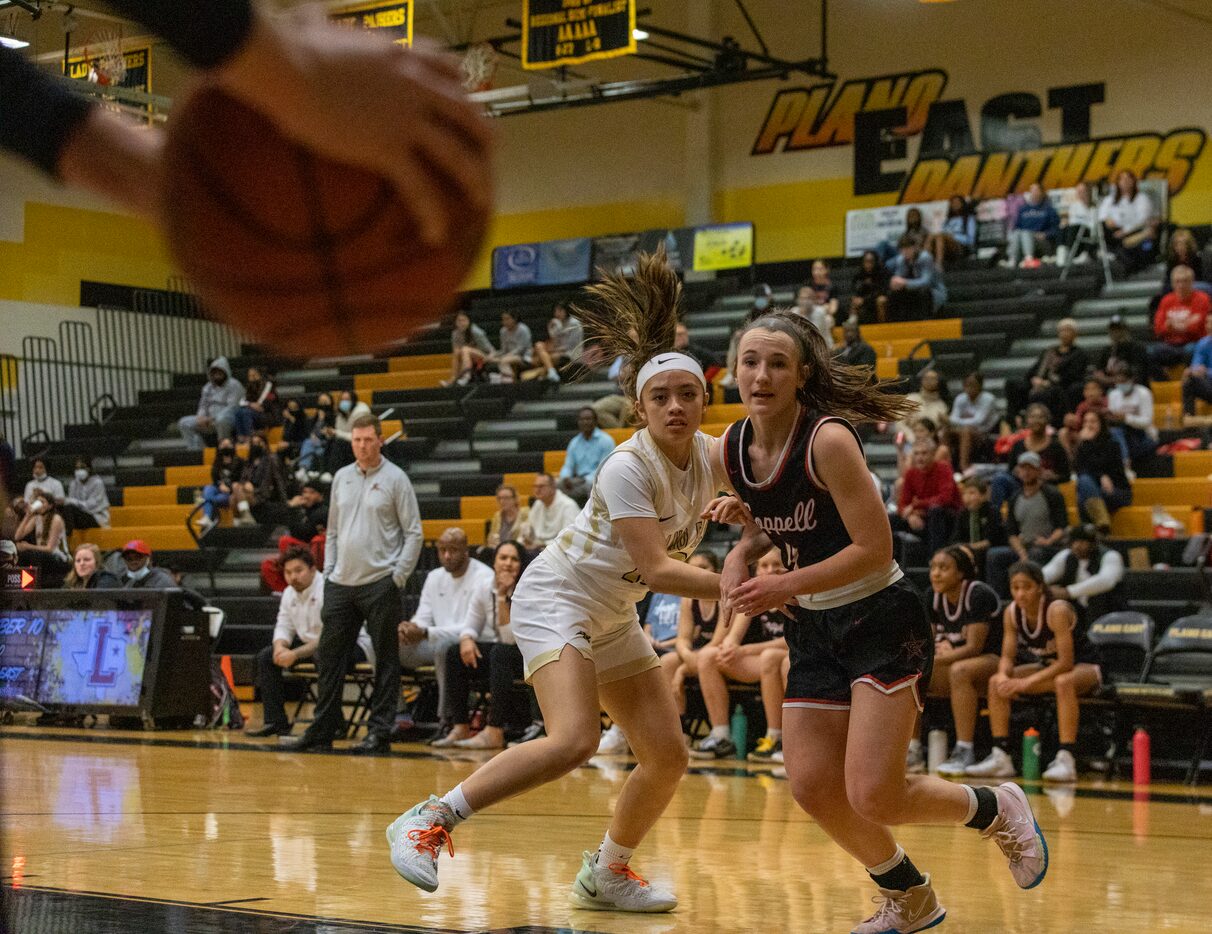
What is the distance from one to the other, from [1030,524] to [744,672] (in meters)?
2.81

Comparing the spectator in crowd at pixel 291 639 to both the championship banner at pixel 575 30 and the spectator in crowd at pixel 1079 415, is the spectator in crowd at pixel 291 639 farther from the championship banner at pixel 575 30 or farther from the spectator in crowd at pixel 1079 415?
the championship banner at pixel 575 30

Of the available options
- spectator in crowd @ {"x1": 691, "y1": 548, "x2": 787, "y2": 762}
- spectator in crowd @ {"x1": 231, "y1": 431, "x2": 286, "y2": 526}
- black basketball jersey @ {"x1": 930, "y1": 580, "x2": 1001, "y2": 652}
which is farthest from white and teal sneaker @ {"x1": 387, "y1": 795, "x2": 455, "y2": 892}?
spectator in crowd @ {"x1": 231, "y1": 431, "x2": 286, "y2": 526}

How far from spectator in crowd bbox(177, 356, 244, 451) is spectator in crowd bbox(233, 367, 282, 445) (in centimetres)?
48

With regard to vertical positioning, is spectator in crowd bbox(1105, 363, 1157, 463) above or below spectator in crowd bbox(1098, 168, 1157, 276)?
below

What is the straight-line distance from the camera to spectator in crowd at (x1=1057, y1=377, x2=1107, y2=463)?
13109 millimetres

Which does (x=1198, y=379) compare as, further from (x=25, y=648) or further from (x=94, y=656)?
(x=25, y=648)

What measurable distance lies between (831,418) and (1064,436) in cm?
937

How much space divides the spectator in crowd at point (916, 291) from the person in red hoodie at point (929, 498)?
19.0 feet

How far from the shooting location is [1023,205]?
768 inches

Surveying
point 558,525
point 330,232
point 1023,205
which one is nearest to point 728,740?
point 558,525

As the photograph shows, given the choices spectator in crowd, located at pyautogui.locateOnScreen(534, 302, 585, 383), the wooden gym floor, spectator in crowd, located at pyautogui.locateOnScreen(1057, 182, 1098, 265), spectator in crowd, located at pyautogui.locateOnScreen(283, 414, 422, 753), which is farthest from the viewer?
spectator in crowd, located at pyautogui.locateOnScreen(534, 302, 585, 383)

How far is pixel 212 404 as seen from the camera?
21.3 m

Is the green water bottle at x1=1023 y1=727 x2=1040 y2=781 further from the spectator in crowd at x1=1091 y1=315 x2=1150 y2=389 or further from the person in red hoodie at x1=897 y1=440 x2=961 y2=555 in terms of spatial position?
the spectator in crowd at x1=1091 y1=315 x2=1150 y2=389

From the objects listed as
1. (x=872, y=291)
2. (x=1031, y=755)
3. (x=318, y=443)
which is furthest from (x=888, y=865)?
(x=872, y=291)
